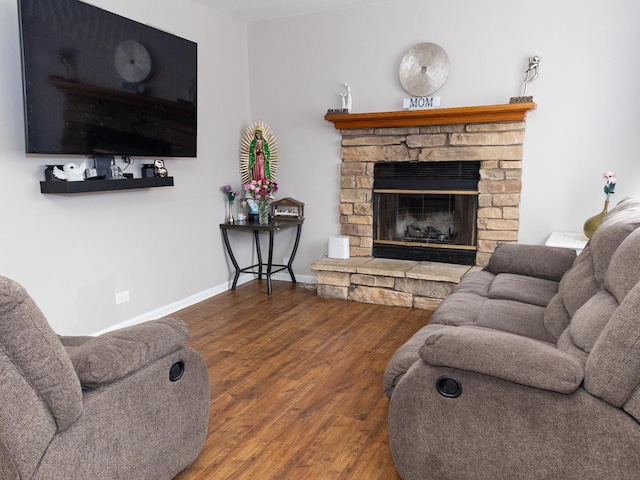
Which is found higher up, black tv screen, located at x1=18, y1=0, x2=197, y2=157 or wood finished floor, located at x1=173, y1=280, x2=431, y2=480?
black tv screen, located at x1=18, y1=0, x2=197, y2=157

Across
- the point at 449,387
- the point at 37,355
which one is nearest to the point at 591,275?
the point at 449,387

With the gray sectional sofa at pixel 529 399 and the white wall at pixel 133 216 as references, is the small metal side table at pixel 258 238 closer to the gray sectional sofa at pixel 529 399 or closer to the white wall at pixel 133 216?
the white wall at pixel 133 216

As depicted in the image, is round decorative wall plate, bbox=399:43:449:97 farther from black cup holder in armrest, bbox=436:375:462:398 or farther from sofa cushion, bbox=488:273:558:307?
black cup holder in armrest, bbox=436:375:462:398

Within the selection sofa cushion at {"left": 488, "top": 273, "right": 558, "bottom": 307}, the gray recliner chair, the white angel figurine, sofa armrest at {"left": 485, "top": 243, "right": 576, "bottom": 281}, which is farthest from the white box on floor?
the gray recliner chair

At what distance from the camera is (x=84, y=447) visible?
151 centimetres

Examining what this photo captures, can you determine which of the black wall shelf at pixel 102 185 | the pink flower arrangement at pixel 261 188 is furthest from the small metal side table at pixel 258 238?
the black wall shelf at pixel 102 185

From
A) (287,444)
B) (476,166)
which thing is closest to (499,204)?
(476,166)

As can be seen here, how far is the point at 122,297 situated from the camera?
12.2 feet

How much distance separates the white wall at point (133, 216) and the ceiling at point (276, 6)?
0.13 metres

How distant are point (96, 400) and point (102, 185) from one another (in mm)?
2035

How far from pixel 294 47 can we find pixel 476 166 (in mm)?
2014

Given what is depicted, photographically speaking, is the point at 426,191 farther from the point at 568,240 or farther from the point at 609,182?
the point at 609,182

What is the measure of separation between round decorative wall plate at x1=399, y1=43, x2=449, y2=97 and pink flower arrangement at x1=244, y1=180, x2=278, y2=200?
4.89 feet

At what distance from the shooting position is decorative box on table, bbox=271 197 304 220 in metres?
4.96
